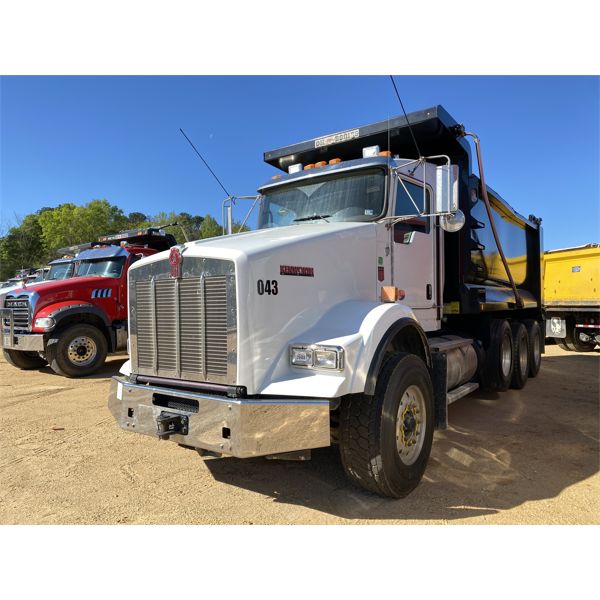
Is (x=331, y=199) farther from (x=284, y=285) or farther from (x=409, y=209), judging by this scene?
(x=284, y=285)

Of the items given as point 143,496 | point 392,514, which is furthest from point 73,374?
point 392,514

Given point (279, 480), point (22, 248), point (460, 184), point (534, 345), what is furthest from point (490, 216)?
point (22, 248)

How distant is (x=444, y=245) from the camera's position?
18.9 feet

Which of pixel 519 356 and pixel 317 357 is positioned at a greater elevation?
pixel 317 357

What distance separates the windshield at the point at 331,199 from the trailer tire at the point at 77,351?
17.4ft

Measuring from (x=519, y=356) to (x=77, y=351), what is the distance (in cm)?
796

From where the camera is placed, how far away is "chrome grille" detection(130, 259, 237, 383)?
3.13 m

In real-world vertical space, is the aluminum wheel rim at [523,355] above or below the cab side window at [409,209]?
below

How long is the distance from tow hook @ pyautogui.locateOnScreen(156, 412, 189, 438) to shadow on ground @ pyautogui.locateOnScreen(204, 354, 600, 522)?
2.96 feet

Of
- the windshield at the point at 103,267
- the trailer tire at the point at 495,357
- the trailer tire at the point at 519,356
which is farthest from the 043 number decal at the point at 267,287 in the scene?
the windshield at the point at 103,267

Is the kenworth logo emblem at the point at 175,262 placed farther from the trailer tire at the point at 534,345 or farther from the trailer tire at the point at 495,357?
the trailer tire at the point at 534,345

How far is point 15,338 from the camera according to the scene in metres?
8.67

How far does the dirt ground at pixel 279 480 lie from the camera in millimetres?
3256

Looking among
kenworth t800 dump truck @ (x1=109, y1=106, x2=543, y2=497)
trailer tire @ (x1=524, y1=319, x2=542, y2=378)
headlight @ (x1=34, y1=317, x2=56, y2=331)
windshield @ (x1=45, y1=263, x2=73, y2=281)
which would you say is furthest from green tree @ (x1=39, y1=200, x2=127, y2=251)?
kenworth t800 dump truck @ (x1=109, y1=106, x2=543, y2=497)
